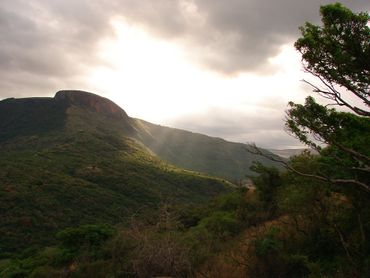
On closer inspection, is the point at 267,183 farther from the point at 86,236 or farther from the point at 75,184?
the point at 75,184

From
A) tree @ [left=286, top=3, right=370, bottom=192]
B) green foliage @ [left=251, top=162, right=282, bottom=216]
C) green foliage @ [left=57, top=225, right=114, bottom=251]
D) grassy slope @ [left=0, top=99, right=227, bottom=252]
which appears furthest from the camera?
grassy slope @ [left=0, top=99, right=227, bottom=252]

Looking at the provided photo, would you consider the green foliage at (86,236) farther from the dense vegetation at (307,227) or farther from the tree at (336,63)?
the tree at (336,63)

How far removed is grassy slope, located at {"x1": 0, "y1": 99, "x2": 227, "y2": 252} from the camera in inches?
2100

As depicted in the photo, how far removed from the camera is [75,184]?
240 ft

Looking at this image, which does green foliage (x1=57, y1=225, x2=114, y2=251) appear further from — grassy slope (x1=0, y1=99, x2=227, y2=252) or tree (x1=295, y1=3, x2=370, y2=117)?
tree (x1=295, y1=3, x2=370, y2=117)

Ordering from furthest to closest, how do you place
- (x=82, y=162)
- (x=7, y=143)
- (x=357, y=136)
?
1. (x=7, y=143)
2. (x=82, y=162)
3. (x=357, y=136)

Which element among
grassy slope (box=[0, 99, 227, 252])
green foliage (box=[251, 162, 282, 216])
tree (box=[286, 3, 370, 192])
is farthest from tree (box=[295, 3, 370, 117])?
green foliage (box=[251, 162, 282, 216])

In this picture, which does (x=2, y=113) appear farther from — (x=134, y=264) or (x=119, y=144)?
(x=134, y=264)

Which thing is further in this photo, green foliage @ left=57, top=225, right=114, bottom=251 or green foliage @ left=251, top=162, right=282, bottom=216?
green foliage @ left=251, top=162, right=282, bottom=216

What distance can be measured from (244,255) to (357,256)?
12.9 feet

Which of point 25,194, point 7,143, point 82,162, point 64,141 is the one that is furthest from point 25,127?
point 25,194

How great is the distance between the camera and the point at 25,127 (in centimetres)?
16275

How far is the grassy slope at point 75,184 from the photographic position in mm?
53344

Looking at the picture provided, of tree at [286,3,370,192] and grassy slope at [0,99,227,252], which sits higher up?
tree at [286,3,370,192]
